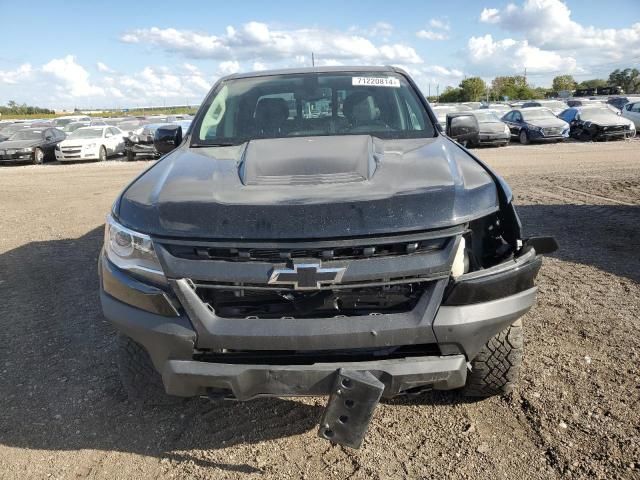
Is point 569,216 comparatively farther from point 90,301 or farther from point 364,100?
point 90,301

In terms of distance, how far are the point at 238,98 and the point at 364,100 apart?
→ 0.93m

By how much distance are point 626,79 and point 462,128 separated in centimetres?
9459

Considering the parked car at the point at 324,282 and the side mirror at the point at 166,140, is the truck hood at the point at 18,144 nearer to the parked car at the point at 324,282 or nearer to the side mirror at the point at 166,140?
the side mirror at the point at 166,140

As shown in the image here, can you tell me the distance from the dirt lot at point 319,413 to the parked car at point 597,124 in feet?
58.8

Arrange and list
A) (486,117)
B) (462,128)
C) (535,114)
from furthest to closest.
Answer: (535,114)
(486,117)
(462,128)

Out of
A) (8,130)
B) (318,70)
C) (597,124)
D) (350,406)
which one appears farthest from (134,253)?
(8,130)

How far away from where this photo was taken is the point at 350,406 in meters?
2.12

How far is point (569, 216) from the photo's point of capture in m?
7.11

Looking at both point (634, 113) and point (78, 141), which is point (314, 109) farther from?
point (634, 113)

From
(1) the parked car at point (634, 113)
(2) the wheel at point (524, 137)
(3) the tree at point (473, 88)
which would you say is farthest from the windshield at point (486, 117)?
(3) the tree at point (473, 88)

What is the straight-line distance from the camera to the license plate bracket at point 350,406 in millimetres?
2080

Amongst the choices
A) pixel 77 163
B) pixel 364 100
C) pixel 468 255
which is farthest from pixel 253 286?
pixel 77 163

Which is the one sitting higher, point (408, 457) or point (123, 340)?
point (123, 340)

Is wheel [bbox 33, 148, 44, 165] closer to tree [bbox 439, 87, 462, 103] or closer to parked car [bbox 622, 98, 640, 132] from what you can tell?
parked car [bbox 622, 98, 640, 132]
